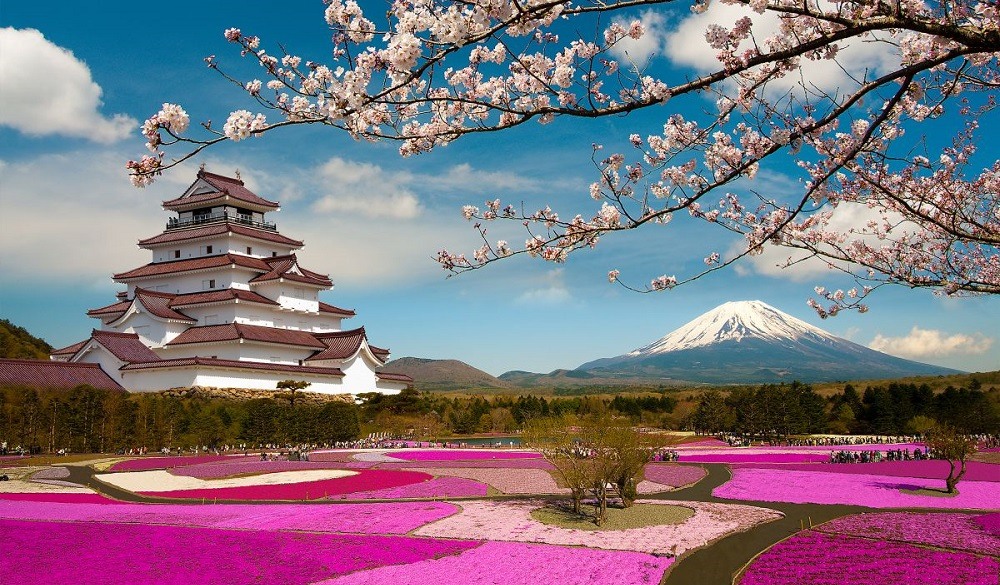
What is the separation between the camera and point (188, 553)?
14.9 metres

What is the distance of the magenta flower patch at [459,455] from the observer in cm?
3919

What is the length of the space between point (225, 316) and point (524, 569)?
4509 centimetres

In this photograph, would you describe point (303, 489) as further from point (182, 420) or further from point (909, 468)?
point (909, 468)

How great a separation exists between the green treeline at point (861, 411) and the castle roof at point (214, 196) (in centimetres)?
4126

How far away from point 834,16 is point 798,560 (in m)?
12.8

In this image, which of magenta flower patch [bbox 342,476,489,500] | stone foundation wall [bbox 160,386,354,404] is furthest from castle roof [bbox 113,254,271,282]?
magenta flower patch [bbox 342,476,489,500]

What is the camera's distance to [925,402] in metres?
54.5

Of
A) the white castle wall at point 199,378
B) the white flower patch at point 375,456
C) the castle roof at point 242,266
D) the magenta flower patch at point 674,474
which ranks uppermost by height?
the castle roof at point 242,266

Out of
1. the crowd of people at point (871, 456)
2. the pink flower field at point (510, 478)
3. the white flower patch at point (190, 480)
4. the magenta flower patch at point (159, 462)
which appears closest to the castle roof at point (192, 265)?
the magenta flower patch at point (159, 462)

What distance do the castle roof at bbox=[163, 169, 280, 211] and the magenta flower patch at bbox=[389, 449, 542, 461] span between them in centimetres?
2827

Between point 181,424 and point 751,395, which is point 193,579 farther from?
point 751,395

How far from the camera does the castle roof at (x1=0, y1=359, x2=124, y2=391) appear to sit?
42.2 meters

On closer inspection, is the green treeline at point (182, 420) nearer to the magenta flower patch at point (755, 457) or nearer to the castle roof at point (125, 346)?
the magenta flower patch at point (755, 457)

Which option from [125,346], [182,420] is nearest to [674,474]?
[182,420]
